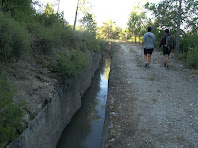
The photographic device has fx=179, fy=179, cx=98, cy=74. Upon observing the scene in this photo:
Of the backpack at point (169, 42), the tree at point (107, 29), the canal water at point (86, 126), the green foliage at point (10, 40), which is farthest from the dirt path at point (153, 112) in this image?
the tree at point (107, 29)

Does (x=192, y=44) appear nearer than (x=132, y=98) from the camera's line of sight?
No

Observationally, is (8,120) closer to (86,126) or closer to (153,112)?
(153,112)

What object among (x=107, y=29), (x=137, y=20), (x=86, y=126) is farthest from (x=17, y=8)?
(x=107, y=29)

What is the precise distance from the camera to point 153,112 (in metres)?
4.46

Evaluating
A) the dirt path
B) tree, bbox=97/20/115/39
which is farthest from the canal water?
tree, bbox=97/20/115/39

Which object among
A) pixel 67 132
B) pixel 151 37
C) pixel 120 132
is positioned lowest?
pixel 67 132

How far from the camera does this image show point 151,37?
8.23 meters

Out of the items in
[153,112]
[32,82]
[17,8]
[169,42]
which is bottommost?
[153,112]

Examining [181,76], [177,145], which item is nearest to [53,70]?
[177,145]

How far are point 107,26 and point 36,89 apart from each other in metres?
52.4

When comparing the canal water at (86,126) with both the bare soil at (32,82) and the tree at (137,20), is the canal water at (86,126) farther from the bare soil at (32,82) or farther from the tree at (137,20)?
the tree at (137,20)

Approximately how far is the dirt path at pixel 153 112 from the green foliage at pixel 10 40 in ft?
9.44

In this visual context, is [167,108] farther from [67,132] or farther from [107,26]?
[107,26]

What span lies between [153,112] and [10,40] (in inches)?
153
